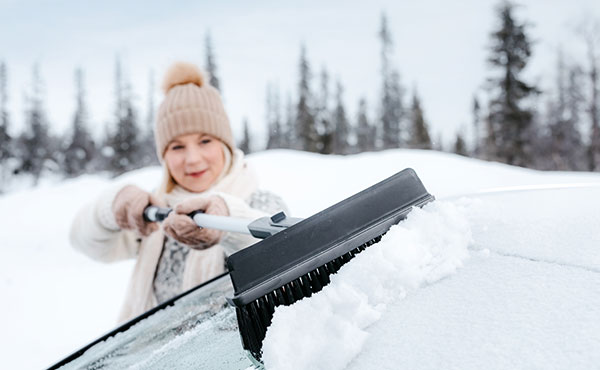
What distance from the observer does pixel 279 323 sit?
2.05 ft

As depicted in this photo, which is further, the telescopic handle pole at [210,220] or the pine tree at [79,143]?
the pine tree at [79,143]

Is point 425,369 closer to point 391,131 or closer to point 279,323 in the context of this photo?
point 279,323

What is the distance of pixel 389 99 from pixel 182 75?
1121 inches

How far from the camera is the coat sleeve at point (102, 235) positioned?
199 cm

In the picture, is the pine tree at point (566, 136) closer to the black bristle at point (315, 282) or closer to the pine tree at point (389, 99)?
the pine tree at point (389, 99)

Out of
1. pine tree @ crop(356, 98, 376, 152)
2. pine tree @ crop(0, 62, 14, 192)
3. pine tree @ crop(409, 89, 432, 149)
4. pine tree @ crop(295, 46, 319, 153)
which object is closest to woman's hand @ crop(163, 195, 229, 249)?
pine tree @ crop(295, 46, 319, 153)

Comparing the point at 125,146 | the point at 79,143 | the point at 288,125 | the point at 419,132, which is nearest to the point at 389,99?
the point at 419,132

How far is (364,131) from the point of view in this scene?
41500 mm

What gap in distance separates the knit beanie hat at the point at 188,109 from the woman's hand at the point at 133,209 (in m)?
0.34

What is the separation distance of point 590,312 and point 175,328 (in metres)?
0.87

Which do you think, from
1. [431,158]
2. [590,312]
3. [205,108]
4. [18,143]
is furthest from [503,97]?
[18,143]

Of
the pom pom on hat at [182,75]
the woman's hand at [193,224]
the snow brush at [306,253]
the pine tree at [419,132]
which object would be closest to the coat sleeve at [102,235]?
the woman's hand at [193,224]

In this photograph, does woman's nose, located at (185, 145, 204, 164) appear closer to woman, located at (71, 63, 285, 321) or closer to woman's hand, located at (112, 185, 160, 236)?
woman, located at (71, 63, 285, 321)

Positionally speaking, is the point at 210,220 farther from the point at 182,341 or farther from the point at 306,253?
the point at 306,253
